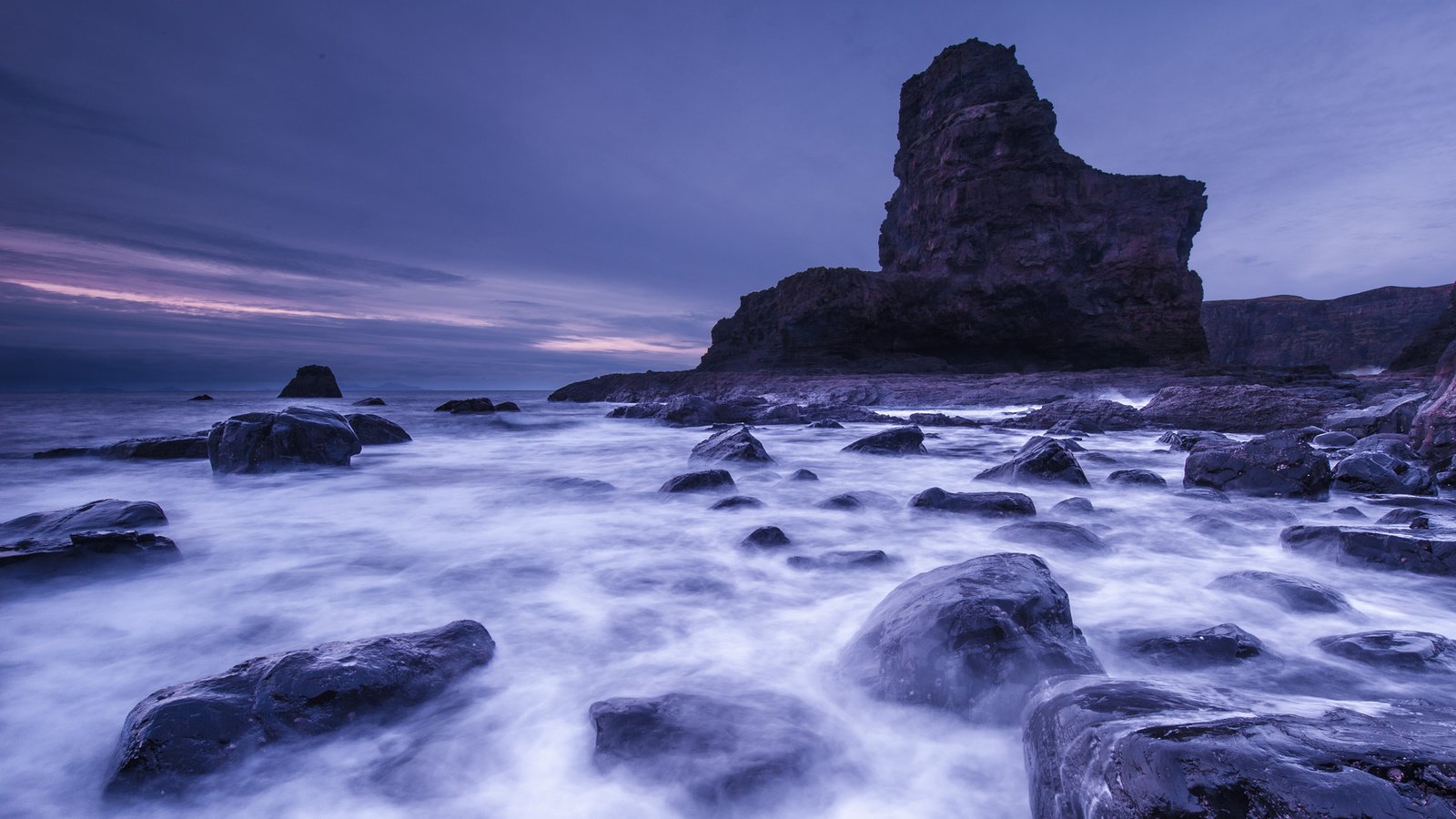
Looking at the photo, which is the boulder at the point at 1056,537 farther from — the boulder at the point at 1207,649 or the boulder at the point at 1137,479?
the boulder at the point at 1137,479

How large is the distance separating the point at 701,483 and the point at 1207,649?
3484mm

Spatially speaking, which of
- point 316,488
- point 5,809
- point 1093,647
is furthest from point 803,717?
point 316,488

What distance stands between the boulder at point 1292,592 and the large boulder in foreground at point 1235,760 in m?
1.41

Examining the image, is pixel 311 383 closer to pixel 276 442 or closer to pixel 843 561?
pixel 276 442

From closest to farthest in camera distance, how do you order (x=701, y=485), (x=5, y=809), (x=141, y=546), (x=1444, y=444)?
(x=5, y=809) < (x=141, y=546) < (x=701, y=485) < (x=1444, y=444)

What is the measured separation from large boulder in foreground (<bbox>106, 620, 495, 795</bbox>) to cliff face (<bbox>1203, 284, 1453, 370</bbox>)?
262ft

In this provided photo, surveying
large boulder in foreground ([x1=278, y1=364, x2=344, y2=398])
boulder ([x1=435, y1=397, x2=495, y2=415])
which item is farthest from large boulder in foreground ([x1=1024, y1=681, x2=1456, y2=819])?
large boulder in foreground ([x1=278, y1=364, x2=344, y2=398])

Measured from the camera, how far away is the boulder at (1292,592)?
7.97 ft

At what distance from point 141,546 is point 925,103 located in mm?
43476

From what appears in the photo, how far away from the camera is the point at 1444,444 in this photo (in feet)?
17.9

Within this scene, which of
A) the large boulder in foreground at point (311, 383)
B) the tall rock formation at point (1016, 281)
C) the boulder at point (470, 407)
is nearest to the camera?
the boulder at point (470, 407)

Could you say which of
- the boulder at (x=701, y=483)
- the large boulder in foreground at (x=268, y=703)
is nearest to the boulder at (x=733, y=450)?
the boulder at (x=701, y=483)

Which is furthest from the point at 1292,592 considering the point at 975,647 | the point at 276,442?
the point at 276,442

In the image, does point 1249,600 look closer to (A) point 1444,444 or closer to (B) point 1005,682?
(B) point 1005,682
